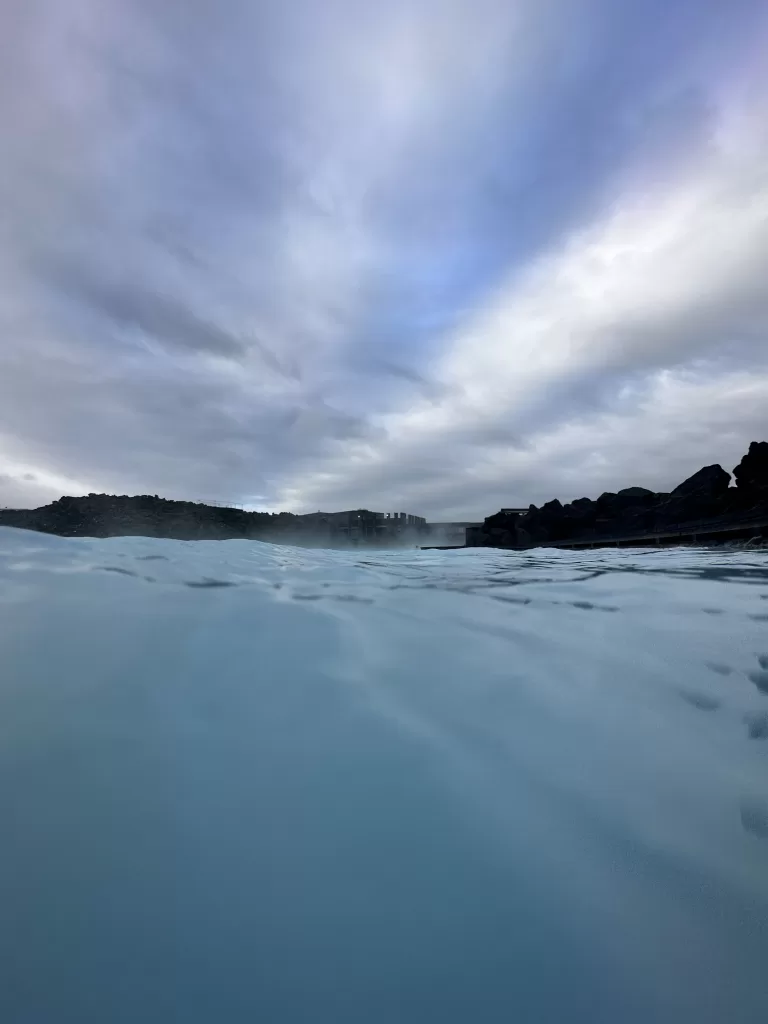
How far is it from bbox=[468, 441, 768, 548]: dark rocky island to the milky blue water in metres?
16.5

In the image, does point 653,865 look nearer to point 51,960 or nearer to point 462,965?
point 462,965

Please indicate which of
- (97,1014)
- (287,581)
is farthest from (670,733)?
(287,581)

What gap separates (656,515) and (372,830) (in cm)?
2785

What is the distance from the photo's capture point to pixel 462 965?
37.5 inches

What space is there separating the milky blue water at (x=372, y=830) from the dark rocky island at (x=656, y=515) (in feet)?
54.2

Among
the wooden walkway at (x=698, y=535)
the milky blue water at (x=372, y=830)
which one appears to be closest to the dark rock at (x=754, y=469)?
the wooden walkway at (x=698, y=535)

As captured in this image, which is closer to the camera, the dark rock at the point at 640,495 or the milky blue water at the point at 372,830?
the milky blue water at the point at 372,830

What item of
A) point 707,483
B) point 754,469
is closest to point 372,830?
point 754,469

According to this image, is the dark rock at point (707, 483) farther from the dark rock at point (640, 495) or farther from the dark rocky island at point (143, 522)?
the dark rocky island at point (143, 522)

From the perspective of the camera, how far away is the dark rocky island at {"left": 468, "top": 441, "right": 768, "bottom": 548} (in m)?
18.5

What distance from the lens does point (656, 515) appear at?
81.4 feet

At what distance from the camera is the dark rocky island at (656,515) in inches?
729

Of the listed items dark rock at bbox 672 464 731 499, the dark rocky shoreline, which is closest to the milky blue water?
the dark rocky shoreline

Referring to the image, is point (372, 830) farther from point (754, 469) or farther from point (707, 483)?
point (707, 483)
